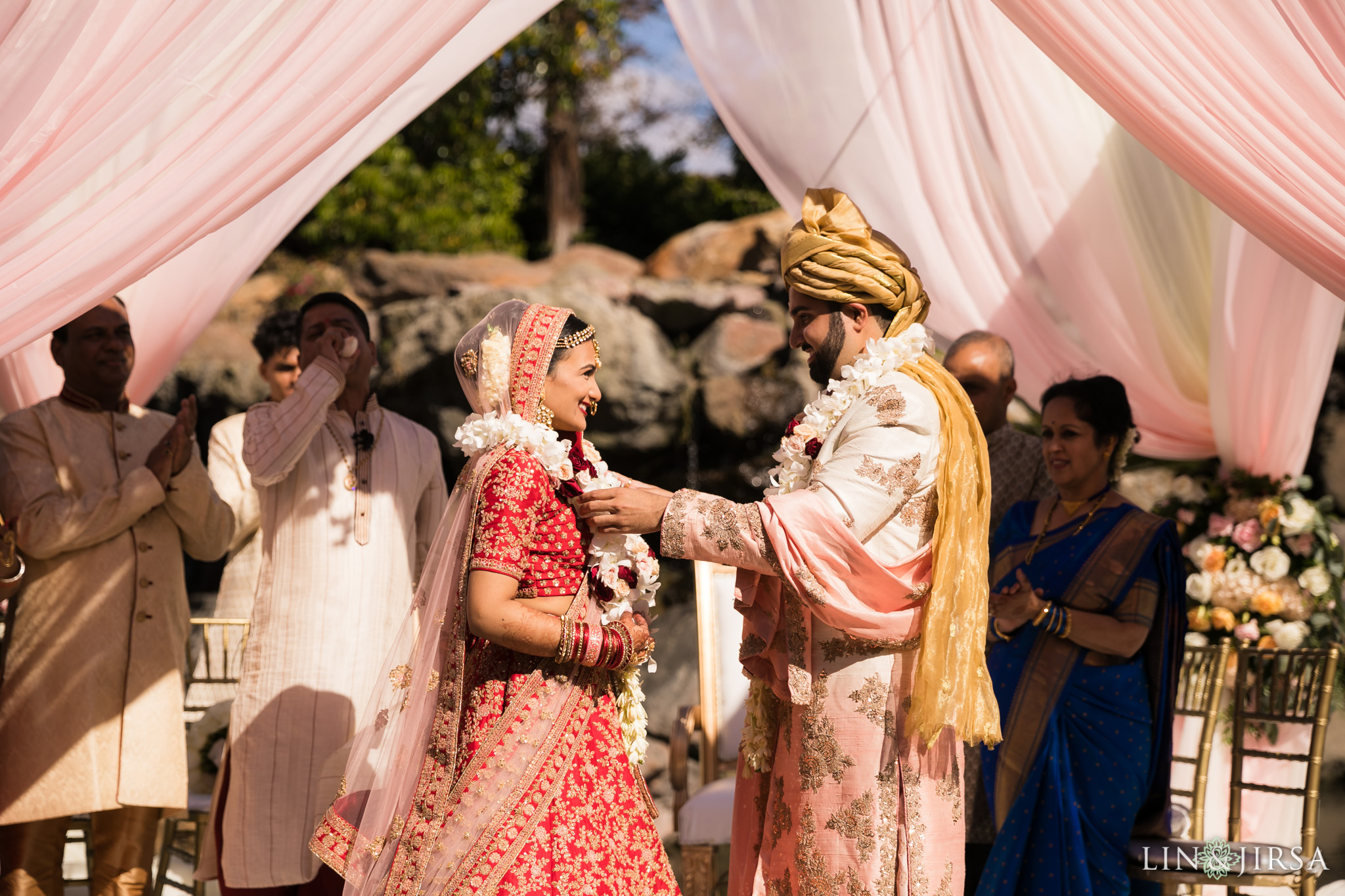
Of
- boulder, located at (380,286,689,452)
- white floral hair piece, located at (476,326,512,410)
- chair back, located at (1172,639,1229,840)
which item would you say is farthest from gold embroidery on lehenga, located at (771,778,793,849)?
boulder, located at (380,286,689,452)

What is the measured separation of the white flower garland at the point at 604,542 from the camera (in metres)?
2.42

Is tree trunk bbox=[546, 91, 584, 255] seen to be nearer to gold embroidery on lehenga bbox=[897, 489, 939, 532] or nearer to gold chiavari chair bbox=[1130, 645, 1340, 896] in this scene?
gold chiavari chair bbox=[1130, 645, 1340, 896]

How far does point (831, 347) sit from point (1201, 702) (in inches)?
84.9

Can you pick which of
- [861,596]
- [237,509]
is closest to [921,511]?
[861,596]

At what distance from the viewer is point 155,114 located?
2299 millimetres

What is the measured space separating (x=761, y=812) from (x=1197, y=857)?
1417 millimetres

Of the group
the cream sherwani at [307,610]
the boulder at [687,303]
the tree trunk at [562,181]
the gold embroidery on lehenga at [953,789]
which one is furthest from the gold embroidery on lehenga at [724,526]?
the tree trunk at [562,181]

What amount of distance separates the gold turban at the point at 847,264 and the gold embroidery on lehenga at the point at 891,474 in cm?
34

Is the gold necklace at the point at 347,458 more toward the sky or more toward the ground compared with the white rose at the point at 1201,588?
more toward the sky

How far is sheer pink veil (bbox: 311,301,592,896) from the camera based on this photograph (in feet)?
7.54

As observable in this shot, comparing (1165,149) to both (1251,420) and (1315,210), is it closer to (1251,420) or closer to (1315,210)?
(1315,210)

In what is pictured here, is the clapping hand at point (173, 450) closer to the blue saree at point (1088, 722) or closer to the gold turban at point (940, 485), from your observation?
the gold turban at point (940, 485)

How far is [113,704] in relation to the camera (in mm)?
3285

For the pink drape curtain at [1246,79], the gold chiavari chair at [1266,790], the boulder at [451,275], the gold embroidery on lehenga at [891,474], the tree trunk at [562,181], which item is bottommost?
the gold chiavari chair at [1266,790]
